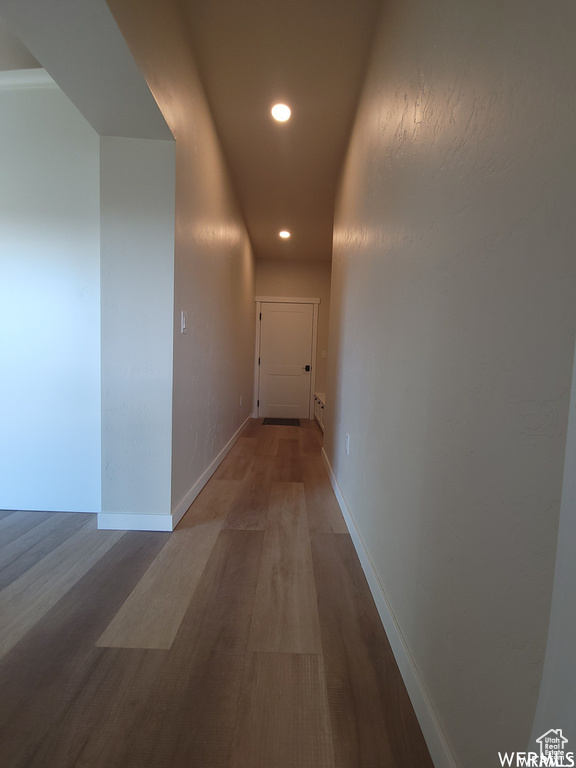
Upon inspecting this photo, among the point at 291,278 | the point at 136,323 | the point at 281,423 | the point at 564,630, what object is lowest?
the point at 281,423

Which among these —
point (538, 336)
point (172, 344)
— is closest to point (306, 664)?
point (538, 336)

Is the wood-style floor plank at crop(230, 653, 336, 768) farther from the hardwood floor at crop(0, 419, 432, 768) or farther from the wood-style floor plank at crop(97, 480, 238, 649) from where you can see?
the wood-style floor plank at crop(97, 480, 238, 649)

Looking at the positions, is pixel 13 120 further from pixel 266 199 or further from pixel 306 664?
pixel 306 664

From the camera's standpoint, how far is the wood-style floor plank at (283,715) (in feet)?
2.48

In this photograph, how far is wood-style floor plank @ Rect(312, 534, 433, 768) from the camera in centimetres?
77

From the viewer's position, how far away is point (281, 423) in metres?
5.19

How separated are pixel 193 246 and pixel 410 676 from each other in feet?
7.34

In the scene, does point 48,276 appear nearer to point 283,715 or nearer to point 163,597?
point 163,597

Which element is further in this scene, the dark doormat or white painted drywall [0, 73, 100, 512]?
the dark doormat

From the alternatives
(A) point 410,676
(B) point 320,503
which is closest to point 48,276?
(B) point 320,503

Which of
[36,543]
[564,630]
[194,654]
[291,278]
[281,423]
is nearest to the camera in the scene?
[564,630]

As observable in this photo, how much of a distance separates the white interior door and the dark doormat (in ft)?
0.88

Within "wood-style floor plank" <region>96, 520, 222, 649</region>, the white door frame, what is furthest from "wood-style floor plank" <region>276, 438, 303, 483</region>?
the white door frame

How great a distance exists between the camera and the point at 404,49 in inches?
47.3
